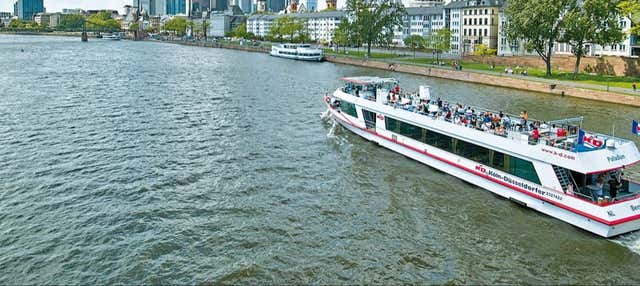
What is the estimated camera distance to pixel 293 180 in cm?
3738

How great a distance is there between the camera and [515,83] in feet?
275

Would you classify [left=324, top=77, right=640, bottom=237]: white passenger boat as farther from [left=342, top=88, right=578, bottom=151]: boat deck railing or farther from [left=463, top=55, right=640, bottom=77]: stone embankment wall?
[left=463, top=55, right=640, bottom=77]: stone embankment wall

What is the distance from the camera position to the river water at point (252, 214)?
25.4 metres

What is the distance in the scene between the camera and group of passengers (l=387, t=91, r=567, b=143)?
35.7 metres

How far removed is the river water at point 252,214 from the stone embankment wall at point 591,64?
31379 millimetres

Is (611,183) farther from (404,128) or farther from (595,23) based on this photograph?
(595,23)

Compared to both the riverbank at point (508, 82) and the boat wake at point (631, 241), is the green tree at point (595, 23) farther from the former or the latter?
the boat wake at point (631, 241)

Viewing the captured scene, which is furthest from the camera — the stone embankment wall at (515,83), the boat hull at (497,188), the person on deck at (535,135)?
the stone embankment wall at (515,83)

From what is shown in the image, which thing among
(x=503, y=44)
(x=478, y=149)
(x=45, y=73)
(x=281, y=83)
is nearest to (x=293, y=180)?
(x=478, y=149)

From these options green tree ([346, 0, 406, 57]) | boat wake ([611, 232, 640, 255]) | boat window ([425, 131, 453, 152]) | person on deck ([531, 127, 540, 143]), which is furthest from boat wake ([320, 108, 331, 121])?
green tree ([346, 0, 406, 57])

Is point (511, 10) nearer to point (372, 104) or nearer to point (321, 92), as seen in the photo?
point (321, 92)

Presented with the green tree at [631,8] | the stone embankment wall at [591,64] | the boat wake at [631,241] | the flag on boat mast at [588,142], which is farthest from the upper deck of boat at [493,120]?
the stone embankment wall at [591,64]

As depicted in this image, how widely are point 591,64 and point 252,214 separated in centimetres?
7489

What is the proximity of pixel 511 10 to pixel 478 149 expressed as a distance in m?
60.1
